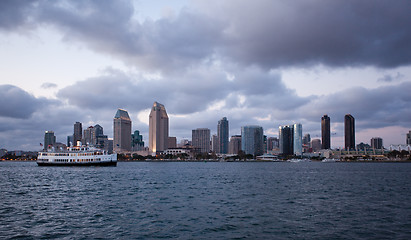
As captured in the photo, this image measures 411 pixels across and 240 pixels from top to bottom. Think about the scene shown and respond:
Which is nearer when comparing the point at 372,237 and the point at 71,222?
the point at 372,237

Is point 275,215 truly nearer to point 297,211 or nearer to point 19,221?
point 297,211

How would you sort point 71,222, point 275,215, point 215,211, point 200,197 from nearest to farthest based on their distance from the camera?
1. point 71,222
2. point 275,215
3. point 215,211
4. point 200,197

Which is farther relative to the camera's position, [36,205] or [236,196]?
[236,196]

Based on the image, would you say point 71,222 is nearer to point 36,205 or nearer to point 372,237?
point 36,205

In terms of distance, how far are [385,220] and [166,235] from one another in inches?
1086

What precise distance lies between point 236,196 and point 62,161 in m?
166

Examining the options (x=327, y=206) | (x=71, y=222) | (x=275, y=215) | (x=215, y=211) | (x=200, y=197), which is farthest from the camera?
(x=200, y=197)

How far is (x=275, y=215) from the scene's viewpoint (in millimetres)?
43250

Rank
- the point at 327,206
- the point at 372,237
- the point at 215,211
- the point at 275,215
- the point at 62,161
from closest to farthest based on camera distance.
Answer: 1. the point at 372,237
2. the point at 275,215
3. the point at 215,211
4. the point at 327,206
5. the point at 62,161

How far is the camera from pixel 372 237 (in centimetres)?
3234

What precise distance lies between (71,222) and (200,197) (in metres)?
26.9

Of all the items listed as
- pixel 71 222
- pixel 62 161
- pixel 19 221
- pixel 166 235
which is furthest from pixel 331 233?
pixel 62 161

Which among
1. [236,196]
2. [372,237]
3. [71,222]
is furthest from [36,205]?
[372,237]

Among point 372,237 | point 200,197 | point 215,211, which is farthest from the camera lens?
point 200,197
